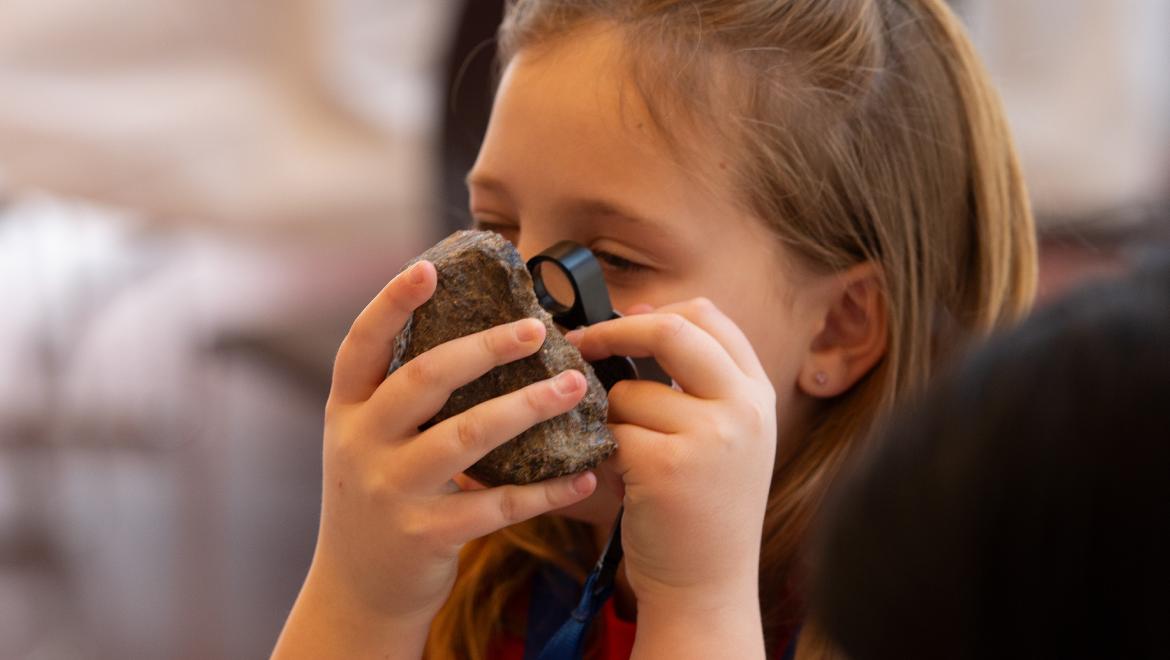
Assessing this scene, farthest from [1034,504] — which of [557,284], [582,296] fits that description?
[557,284]

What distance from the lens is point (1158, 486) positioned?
409mm

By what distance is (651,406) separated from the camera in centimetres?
86

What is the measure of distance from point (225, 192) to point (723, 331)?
→ 1.64 m

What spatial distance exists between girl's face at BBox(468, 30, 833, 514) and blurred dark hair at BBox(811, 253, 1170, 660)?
1.81 feet

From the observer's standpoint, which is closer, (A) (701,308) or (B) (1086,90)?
(A) (701,308)

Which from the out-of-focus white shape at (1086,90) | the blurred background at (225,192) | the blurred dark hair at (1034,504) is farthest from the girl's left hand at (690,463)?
the out-of-focus white shape at (1086,90)

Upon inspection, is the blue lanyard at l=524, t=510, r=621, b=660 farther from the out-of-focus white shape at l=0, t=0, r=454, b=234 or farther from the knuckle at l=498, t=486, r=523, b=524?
the out-of-focus white shape at l=0, t=0, r=454, b=234

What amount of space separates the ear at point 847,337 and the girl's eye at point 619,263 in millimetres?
191

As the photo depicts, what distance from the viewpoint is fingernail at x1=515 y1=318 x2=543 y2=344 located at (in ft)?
2.59

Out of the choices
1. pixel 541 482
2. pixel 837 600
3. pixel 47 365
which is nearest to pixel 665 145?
pixel 541 482

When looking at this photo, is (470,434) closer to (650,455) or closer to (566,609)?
(650,455)

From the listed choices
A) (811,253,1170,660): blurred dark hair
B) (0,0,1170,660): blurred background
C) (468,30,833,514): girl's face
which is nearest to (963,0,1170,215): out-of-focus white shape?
(0,0,1170,660): blurred background

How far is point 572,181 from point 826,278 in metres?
0.25

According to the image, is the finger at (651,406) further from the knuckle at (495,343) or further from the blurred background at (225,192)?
the blurred background at (225,192)
